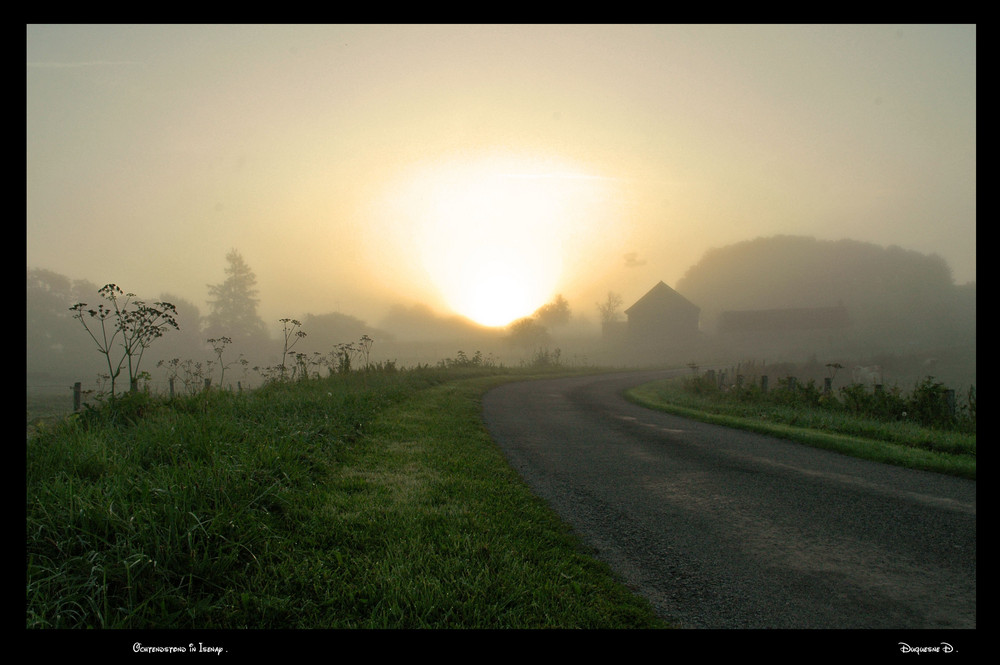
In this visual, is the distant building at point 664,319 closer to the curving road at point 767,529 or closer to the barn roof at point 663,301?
the barn roof at point 663,301

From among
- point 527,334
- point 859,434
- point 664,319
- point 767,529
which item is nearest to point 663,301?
point 664,319

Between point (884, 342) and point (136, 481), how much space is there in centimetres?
7108

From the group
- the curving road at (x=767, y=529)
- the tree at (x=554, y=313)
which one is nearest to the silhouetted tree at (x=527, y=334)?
the tree at (x=554, y=313)

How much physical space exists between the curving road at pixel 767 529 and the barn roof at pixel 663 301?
57014 mm

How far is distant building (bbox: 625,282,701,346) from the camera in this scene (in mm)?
62828

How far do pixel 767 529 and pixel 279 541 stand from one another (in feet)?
15.3

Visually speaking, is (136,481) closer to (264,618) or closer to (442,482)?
(264,618)

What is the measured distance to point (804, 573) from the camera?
376cm

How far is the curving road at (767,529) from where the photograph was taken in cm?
326

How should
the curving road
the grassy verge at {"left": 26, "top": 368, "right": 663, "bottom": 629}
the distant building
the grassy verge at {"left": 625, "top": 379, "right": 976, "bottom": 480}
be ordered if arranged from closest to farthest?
the grassy verge at {"left": 26, "top": 368, "right": 663, "bottom": 629} < the curving road < the grassy verge at {"left": 625, "top": 379, "right": 976, "bottom": 480} < the distant building

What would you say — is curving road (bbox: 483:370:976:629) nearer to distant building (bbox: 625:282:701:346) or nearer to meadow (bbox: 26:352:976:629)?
meadow (bbox: 26:352:976:629)

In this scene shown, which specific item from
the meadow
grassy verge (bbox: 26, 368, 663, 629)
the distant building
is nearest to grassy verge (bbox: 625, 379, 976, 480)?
the meadow

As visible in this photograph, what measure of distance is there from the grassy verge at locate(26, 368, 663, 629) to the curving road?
0.54 m
